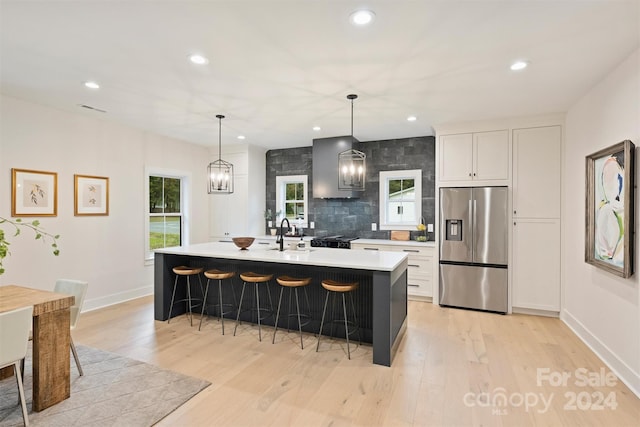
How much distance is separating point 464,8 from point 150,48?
2.26 meters

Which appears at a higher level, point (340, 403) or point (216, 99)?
point (216, 99)

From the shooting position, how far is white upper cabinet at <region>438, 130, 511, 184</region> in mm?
4379

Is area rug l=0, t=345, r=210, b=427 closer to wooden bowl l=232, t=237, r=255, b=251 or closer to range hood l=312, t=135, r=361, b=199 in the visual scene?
wooden bowl l=232, t=237, r=255, b=251

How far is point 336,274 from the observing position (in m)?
3.42

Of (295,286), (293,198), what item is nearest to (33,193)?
(295,286)

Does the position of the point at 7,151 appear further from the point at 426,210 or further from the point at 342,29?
the point at 426,210

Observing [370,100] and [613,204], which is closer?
[613,204]

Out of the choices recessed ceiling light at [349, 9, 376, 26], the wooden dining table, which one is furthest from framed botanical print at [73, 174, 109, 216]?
A: recessed ceiling light at [349, 9, 376, 26]

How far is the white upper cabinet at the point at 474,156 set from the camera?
4.38m

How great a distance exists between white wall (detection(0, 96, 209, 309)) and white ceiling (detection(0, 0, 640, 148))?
0.36m

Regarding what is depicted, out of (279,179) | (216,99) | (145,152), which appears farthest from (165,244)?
(216,99)

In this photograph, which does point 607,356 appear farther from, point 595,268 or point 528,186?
point 528,186

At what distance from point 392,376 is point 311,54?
267cm

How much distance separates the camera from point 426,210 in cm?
539
